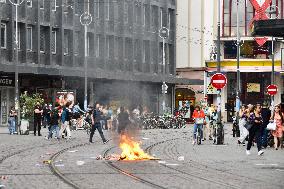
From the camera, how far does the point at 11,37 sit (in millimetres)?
65500

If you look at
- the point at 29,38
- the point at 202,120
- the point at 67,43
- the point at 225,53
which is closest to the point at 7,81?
the point at 29,38

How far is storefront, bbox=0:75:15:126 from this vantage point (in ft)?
221

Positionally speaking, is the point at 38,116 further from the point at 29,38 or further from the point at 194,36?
the point at 194,36

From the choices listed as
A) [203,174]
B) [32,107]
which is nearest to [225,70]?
[32,107]

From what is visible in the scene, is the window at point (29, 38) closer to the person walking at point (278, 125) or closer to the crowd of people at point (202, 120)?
the crowd of people at point (202, 120)

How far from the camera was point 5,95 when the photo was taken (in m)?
68.2

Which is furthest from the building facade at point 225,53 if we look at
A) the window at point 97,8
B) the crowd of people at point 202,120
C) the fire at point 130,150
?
the fire at point 130,150

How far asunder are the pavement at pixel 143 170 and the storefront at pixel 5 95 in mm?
34286

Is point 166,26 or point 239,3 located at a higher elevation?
point 239,3

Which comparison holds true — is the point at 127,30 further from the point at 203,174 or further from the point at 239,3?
the point at 239,3

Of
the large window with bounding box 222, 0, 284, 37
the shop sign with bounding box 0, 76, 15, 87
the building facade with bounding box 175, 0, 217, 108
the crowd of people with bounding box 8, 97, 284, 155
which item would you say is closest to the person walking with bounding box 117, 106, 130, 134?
the crowd of people with bounding box 8, 97, 284, 155

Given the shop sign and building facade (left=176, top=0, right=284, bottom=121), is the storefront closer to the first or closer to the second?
the shop sign

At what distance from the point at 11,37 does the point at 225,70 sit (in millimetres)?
39104

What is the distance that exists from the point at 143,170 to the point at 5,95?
4664 cm
